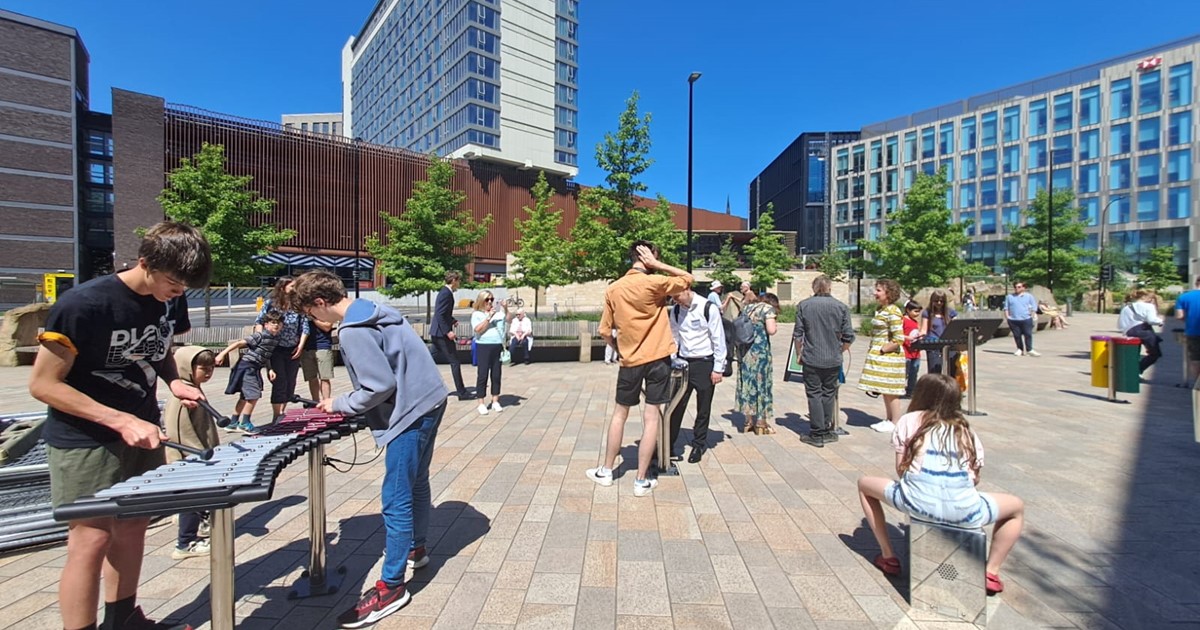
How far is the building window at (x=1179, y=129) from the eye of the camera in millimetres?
47625

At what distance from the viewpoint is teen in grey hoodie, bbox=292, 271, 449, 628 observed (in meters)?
2.69

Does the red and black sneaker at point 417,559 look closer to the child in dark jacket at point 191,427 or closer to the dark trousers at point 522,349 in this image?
the child in dark jacket at point 191,427

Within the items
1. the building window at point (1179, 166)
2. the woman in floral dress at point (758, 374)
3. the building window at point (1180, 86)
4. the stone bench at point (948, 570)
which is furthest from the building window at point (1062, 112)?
the stone bench at point (948, 570)

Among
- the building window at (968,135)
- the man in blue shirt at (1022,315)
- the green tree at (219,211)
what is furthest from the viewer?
the building window at (968,135)

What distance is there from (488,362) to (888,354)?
5.15m

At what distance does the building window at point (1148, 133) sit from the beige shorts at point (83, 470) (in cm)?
7171

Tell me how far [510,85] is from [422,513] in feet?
219

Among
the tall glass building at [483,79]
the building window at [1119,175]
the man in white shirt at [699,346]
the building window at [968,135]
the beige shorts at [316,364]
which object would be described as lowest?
the beige shorts at [316,364]

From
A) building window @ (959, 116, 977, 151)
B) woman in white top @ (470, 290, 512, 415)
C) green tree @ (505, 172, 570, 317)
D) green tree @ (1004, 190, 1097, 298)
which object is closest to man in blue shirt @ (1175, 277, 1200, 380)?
woman in white top @ (470, 290, 512, 415)

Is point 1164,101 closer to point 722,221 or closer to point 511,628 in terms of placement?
point 722,221

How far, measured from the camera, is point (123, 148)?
39781mm

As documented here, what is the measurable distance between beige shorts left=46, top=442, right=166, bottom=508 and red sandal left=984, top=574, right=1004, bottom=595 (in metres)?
4.20

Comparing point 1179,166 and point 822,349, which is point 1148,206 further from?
point 822,349

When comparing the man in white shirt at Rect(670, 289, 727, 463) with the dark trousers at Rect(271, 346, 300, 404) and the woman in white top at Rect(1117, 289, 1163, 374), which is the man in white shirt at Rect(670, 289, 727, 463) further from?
the woman in white top at Rect(1117, 289, 1163, 374)
